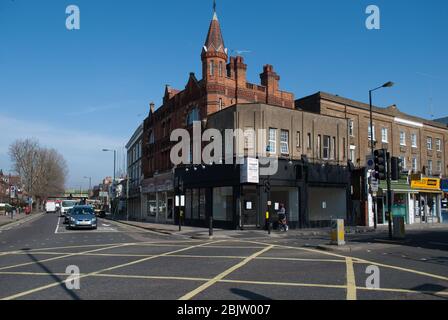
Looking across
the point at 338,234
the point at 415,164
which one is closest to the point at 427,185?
the point at 415,164

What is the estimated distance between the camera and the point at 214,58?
32906mm

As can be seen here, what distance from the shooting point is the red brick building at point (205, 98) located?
32.9m

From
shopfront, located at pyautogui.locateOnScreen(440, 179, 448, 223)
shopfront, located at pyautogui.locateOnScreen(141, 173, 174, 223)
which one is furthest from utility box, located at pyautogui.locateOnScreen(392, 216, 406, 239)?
shopfront, located at pyautogui.locateOnScreen(440, 179, 448, 223)

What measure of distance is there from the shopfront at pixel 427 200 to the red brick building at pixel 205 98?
15.2 m

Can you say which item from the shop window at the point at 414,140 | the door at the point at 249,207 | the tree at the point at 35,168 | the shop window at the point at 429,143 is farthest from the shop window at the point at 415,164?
the tree at the point at 35,168

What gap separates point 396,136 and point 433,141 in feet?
25.8

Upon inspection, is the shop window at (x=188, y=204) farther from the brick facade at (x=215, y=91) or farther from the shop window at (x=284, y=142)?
the shop window at (x=284, y=142)

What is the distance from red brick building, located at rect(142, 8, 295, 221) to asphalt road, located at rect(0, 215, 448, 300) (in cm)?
1895

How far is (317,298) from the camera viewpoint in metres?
7.80

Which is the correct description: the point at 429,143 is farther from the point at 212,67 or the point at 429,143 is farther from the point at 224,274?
the point at 224,274

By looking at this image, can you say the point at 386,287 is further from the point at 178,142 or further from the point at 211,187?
the point at 178,142

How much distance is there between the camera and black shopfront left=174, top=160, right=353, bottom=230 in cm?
2827
